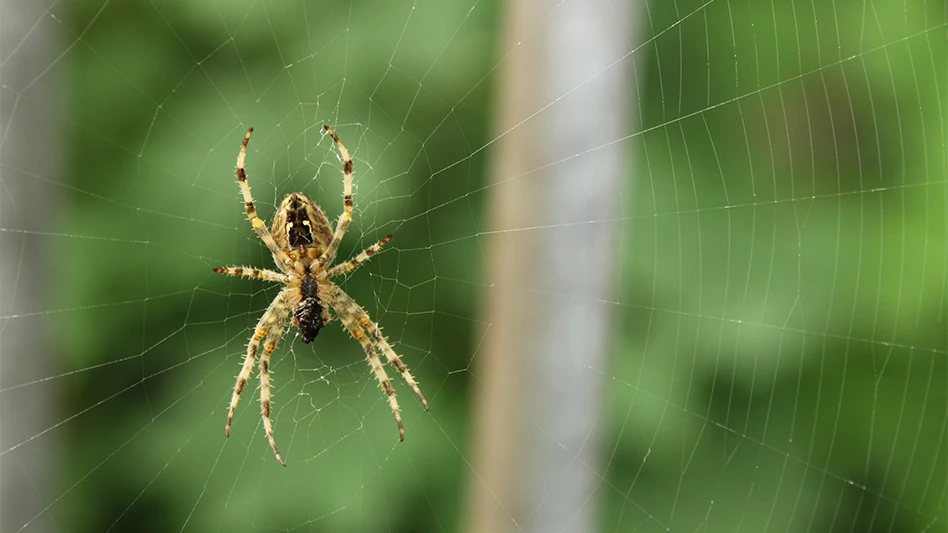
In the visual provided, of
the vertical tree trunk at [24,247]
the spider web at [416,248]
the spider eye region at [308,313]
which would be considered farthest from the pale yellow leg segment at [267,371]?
the vertical tree trunk at [24,247]

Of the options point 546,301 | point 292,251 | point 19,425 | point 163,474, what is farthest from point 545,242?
point 163,474

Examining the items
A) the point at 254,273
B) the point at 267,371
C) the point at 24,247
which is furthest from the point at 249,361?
the point at 24,247

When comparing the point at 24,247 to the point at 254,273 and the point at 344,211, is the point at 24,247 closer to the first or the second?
the point at 254,273

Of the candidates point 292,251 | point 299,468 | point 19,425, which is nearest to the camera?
point 19,425

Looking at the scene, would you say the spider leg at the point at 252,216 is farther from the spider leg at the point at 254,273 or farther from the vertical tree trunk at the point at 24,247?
the vertical tree trunk at the point at 24,247

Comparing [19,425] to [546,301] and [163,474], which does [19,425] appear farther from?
[163,474]
